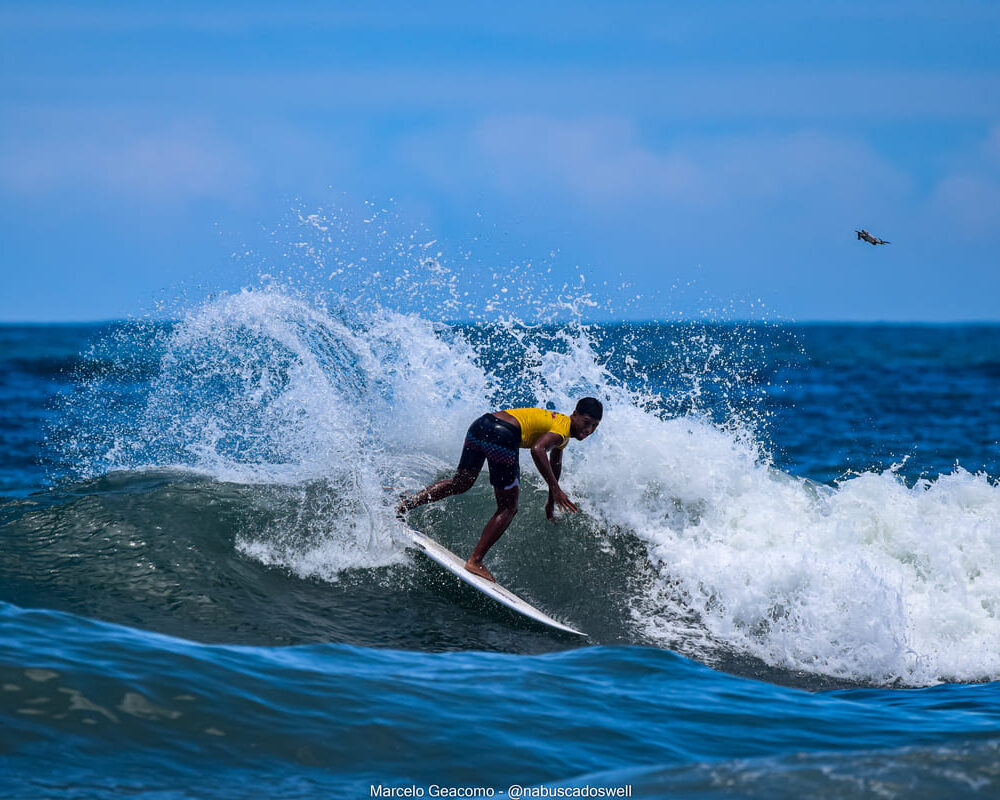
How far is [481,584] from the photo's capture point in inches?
323

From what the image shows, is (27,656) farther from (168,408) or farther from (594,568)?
(168,408)

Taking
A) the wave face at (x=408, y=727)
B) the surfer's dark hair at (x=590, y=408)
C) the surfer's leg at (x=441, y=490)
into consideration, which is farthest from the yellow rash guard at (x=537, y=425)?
the wave face at (x=408, y=727)

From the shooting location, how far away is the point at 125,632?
6.59m

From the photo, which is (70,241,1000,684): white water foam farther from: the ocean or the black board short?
the black board short

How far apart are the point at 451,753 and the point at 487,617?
287 centimetres

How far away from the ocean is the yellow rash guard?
4.46ft

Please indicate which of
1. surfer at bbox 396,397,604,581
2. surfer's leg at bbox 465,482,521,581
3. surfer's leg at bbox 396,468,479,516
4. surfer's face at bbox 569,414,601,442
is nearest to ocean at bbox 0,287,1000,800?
surfer's leg at bbox 396,468,479,516

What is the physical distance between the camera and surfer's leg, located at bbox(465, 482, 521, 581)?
8398 millimetres

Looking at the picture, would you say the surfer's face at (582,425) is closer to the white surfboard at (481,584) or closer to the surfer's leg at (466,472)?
the surfer's leg at (466,472)

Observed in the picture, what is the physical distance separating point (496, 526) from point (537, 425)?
890 mm

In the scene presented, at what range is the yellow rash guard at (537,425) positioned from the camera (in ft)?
27.5

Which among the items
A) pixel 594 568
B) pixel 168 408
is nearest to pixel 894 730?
pixel 594 568

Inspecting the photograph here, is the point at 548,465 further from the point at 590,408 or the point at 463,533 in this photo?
the point at 463,533

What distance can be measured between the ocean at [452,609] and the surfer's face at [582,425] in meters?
1.50
